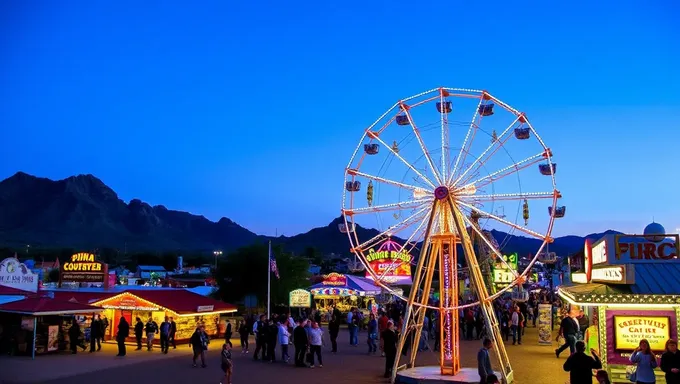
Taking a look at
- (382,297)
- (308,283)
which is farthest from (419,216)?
(308,283)

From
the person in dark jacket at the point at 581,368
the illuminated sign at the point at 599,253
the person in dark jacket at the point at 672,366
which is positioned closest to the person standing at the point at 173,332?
the illuminated sign at the point at 599,253

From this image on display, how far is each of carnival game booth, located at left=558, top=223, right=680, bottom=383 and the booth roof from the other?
17.9 m

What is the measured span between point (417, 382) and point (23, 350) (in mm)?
15620

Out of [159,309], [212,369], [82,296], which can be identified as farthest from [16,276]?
[212,369]

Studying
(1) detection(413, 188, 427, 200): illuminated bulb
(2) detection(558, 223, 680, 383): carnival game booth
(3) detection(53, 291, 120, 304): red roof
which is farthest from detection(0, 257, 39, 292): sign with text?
(2) detection(558, 223, 680, 383): carnival game booth

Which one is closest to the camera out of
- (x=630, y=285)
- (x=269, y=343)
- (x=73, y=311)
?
(x=630, y=285)

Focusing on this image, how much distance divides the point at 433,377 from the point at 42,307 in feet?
50.7

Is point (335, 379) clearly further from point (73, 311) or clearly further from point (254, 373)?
point (73, 311)

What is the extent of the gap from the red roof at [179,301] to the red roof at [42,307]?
3356 millimetres

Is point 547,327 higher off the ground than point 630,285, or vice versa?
point 630,285

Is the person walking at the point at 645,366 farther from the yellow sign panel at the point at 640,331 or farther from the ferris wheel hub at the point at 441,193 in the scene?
the ferris wheel hub at the point at 441,193

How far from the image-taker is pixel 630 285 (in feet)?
54.4

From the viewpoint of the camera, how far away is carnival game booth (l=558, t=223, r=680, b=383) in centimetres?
1542

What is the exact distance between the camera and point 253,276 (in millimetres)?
54406
